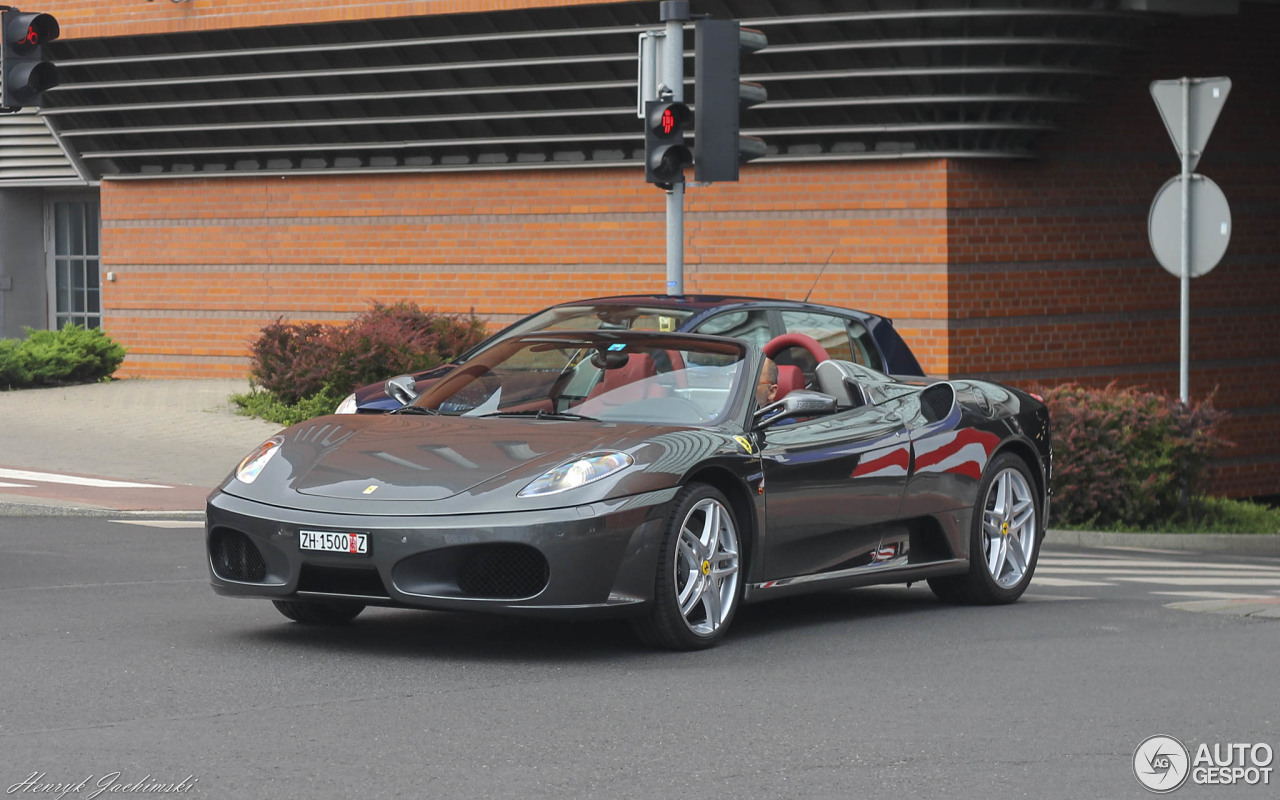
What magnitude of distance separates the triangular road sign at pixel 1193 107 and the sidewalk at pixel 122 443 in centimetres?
727

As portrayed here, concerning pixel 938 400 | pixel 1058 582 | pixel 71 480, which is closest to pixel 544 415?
pixel 938 400

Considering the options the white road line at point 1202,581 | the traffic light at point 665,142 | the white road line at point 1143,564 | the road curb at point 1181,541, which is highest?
the traffic light at point 665,142

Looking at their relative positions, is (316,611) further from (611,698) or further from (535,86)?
(535,86)

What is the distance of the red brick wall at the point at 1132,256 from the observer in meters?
17.9

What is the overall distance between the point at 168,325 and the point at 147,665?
16539 millimetres

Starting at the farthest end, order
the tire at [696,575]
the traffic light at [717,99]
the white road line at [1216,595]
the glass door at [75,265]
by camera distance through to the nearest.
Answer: the glass door at [75,265] < the traffic light at [717,99] < the white road line at [1216,595] < the tire at [696,575]

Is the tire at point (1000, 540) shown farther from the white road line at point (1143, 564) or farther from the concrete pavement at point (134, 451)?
the concrete pavement at point (134, 451)

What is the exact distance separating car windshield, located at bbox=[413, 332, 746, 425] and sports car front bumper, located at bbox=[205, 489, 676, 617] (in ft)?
2.67

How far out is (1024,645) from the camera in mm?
8000

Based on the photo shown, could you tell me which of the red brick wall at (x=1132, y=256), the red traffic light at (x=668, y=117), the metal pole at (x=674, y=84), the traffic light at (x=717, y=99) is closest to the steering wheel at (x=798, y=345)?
the metal pole at (x=674, y=84)

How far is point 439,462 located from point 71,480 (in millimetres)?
7792

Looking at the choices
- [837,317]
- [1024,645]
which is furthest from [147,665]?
[837,317]

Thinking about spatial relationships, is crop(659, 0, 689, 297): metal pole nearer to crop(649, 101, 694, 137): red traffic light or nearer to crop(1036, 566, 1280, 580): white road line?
crop(649, 101, 694, 137): red traffic light

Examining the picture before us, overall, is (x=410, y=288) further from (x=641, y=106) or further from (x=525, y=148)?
(x=641, y=106)
